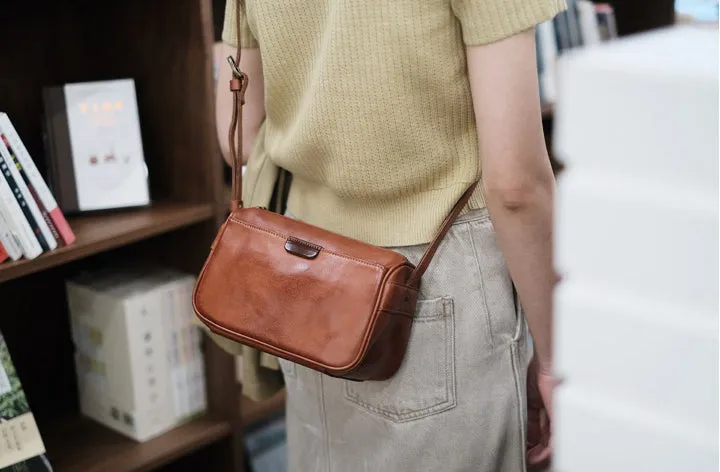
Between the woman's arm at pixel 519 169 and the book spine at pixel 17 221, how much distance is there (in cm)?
76

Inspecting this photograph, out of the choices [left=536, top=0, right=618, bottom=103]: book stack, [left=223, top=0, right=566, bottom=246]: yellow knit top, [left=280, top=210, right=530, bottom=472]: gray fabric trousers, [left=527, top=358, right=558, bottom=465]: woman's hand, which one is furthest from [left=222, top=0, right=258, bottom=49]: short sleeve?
[left=536, top=0, right=618, bottom=103]: book stack

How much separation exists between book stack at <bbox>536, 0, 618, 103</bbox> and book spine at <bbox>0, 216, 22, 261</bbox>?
1.44 meters

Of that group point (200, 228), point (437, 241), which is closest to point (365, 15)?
point (437, 241)

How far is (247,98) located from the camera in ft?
4.13

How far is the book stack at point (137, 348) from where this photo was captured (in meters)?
1.65

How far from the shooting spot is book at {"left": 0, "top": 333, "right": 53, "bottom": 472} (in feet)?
4.62

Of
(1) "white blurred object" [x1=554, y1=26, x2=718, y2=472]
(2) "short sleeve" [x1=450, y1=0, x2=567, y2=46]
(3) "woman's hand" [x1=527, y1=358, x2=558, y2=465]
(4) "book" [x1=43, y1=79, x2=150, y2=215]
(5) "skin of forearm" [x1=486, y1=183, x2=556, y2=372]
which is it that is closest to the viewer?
(1) "white blurred object" [x1=554, y1=26, x2=718, y2=472]

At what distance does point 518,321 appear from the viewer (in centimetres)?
111

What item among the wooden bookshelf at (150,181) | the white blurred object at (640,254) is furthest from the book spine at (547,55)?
the white blurred object at (640,254)

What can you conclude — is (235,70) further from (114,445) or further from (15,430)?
(114,445)

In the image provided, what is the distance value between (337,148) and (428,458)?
0.41m

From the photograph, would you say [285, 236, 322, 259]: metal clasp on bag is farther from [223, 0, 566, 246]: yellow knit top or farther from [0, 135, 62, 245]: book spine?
[0, 135, 62, 245]: book spine

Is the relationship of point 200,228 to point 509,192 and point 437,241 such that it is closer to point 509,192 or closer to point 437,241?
point 437,241

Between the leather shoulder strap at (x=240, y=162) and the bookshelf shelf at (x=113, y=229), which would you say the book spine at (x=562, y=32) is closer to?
the bookshelf shelf at (x=113, y=229)
